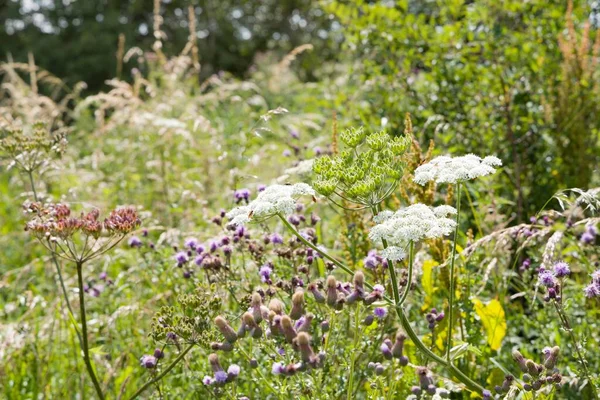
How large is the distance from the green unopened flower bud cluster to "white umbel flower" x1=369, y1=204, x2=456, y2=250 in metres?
0.07

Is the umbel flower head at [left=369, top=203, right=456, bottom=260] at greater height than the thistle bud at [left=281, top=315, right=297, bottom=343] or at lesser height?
greater

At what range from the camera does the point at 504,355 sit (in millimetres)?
2650

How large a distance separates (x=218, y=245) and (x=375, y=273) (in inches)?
24.0

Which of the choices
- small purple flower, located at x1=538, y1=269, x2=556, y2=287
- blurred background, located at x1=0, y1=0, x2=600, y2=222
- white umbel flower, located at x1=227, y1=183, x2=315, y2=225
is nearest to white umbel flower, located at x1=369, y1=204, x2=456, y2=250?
white umbel flower, located at x1=227, y1=183, x2=315, y2=225

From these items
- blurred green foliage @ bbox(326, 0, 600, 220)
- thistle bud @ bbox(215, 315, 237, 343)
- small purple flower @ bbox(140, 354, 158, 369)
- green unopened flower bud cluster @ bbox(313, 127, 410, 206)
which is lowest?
thistle bud @ bbox(215, 315, 237, 343)

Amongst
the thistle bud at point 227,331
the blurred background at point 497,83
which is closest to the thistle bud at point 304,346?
the thistle bud at point 227,331

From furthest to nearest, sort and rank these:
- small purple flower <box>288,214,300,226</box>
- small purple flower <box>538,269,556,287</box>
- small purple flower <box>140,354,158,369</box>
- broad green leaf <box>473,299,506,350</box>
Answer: small purple flower <box>288,214,300,226</box> < broad green leaf <box>473,299,506,350</box> < small purple flower <box>140,354,158,369</box> < small purple flower <box>538,269,556,287</box>

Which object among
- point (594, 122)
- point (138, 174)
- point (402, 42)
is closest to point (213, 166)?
point (138, 174)

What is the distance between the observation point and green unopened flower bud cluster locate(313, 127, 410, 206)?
1699 millimetres

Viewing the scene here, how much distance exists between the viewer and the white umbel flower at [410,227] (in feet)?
5.41

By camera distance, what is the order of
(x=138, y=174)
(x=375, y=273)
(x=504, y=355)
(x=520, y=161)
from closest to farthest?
(x=375, y=273), (x=504, y=355), (x=520, y=161), (x=138, y=174)

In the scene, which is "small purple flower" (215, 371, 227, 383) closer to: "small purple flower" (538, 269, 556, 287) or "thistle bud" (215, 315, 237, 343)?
"thistle bud" (215, 315, 237, 343)

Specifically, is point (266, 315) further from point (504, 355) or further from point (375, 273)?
point (504, 355)

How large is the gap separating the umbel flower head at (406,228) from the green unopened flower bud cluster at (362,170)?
0.07 meters
